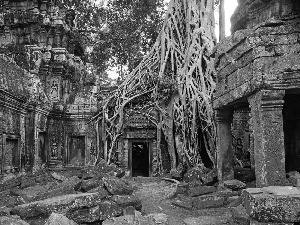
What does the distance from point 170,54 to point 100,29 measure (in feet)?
25.0

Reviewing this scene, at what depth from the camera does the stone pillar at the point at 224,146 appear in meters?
5.86

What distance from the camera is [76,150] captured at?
37.8 ft

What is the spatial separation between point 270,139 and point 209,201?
1.60 m

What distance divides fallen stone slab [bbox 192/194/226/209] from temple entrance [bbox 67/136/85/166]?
22.7 feet

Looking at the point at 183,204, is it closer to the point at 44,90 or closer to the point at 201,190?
the point at 201,190

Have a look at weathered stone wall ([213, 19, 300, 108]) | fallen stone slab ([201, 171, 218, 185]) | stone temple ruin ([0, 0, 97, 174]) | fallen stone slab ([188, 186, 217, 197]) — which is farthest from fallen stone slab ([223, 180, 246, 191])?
stone temple ruin ([0, 0, 97, 174])

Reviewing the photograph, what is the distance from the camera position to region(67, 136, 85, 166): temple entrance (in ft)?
37.2

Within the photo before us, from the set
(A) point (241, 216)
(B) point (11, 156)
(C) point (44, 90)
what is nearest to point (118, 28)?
(C) point (44, 90)

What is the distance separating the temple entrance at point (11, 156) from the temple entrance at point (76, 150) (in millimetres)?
3324

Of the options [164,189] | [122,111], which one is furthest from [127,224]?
[122,111]

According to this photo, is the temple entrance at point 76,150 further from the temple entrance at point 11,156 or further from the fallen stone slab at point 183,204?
the fallen stone slab at point 183,204

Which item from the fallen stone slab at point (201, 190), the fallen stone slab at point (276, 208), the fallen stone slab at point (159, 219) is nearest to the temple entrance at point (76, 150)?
the fallen stone slab at point (201, 190)

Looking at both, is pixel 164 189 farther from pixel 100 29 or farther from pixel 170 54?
pixel 100 29

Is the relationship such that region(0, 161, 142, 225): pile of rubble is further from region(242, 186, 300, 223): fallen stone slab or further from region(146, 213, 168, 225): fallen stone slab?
region(242, 186, 300, 223): fallen stone slab
